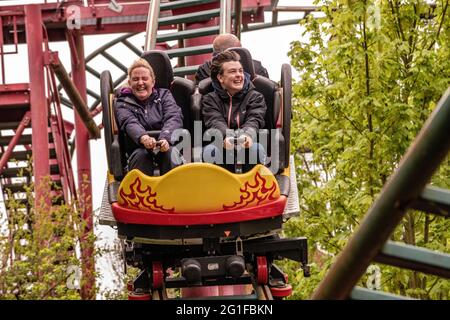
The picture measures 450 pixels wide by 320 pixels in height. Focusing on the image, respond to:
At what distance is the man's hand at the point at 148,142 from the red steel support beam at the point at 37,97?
30.2ft

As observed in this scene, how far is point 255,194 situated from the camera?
590 cm

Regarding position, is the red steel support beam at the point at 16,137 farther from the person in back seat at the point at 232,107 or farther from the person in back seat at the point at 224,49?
the person in back seat at the point at 232,107

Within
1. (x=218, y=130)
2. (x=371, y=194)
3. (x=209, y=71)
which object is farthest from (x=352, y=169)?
(x=218, y=130)

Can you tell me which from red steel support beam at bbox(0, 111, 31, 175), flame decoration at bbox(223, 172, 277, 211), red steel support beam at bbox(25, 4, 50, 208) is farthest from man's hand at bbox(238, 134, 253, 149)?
red steel support beam at bbox(0, 111, 31, 175)

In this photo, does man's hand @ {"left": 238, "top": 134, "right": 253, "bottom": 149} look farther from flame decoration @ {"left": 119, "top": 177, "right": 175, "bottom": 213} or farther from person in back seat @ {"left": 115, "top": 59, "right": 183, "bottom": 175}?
flame decoration @ {"left": 119, "top": 177, "right": 175, "bottom": 213}

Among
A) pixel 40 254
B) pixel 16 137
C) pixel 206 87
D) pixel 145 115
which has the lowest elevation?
pixel 40 254

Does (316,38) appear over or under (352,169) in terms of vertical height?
over

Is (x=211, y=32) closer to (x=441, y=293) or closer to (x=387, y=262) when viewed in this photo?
(x=441, y=293)

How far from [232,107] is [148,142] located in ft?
1.70

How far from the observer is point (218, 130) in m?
6.04

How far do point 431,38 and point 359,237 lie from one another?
8132 mm

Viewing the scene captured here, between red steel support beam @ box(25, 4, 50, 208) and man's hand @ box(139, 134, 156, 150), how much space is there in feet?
30.2

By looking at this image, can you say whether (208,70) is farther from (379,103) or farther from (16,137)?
(16,137)

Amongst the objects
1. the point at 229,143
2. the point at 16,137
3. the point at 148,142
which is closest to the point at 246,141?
the point at 229,143
